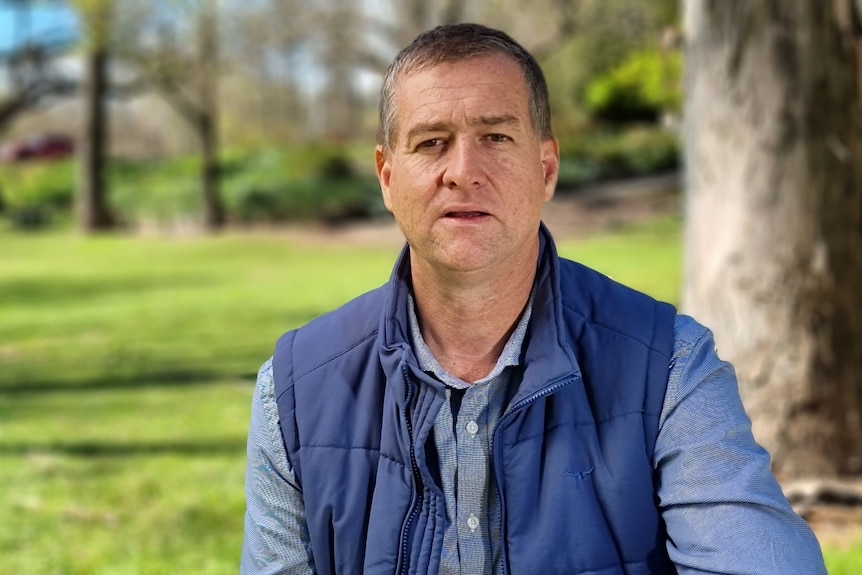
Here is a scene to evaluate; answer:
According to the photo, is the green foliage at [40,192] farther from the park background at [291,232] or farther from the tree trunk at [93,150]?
the tree trunk at [93,150]

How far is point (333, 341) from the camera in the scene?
219 cm

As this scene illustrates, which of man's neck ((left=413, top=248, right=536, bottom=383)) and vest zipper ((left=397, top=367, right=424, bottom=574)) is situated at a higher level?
man's neck ((left=413, top=248, right=536, bottom=383))

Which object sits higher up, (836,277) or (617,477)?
(836,277)

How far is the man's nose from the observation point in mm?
2043

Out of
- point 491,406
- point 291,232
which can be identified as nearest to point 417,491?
point 491,406

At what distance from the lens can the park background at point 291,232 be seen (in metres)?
4.83

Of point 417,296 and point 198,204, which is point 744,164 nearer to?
point 417,296

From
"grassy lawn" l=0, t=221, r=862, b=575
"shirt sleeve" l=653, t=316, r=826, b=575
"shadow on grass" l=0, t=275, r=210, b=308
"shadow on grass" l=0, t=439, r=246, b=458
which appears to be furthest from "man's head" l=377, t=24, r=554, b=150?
"shadow on grass" l=0, t=275, r=210, b=308

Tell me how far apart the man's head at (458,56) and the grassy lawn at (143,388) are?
0.91 metres

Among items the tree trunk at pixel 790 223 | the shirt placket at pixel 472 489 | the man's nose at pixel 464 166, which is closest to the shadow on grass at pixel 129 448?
the tree trunk at pixel 790 223

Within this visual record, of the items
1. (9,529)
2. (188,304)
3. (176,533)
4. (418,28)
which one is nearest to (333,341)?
(176,533)

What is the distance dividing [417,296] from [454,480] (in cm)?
40

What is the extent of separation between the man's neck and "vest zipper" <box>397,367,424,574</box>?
134 millimetres

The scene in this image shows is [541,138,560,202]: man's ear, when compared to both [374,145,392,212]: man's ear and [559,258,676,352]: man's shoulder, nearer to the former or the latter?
[559,258,676,352]: man's shoulder
